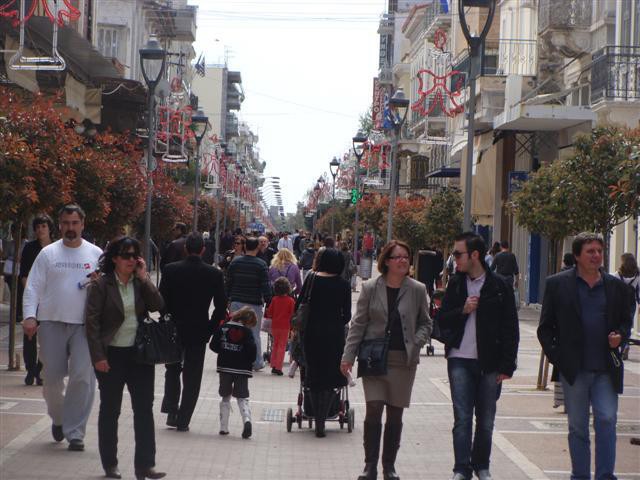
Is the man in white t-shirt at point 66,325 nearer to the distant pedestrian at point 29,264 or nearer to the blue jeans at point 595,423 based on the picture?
the blue jeans at point 595,423

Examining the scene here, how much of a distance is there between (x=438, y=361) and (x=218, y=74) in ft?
417

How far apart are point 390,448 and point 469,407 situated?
625 mm

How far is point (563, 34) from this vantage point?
2988cm

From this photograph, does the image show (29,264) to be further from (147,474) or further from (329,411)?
(147,474)

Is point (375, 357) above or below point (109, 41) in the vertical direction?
below

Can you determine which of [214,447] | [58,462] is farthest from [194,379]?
[58,462]

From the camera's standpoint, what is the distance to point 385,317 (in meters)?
9.01

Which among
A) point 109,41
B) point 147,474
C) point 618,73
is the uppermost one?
point 109,41

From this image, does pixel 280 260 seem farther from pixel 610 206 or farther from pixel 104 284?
pixel 104 284

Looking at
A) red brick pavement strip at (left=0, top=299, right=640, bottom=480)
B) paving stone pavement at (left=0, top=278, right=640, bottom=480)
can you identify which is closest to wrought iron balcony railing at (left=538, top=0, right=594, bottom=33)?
paving stone pavement at (left=0, top=278, right=640, bottom=480)

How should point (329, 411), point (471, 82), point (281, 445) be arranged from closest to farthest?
1. point (281, 445)
2. point (329, 411)
3. point (471, 82)

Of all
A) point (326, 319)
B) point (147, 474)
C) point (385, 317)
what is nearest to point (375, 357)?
point (385, 317)

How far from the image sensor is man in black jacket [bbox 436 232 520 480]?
8.89m

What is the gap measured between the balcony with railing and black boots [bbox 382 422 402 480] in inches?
673
